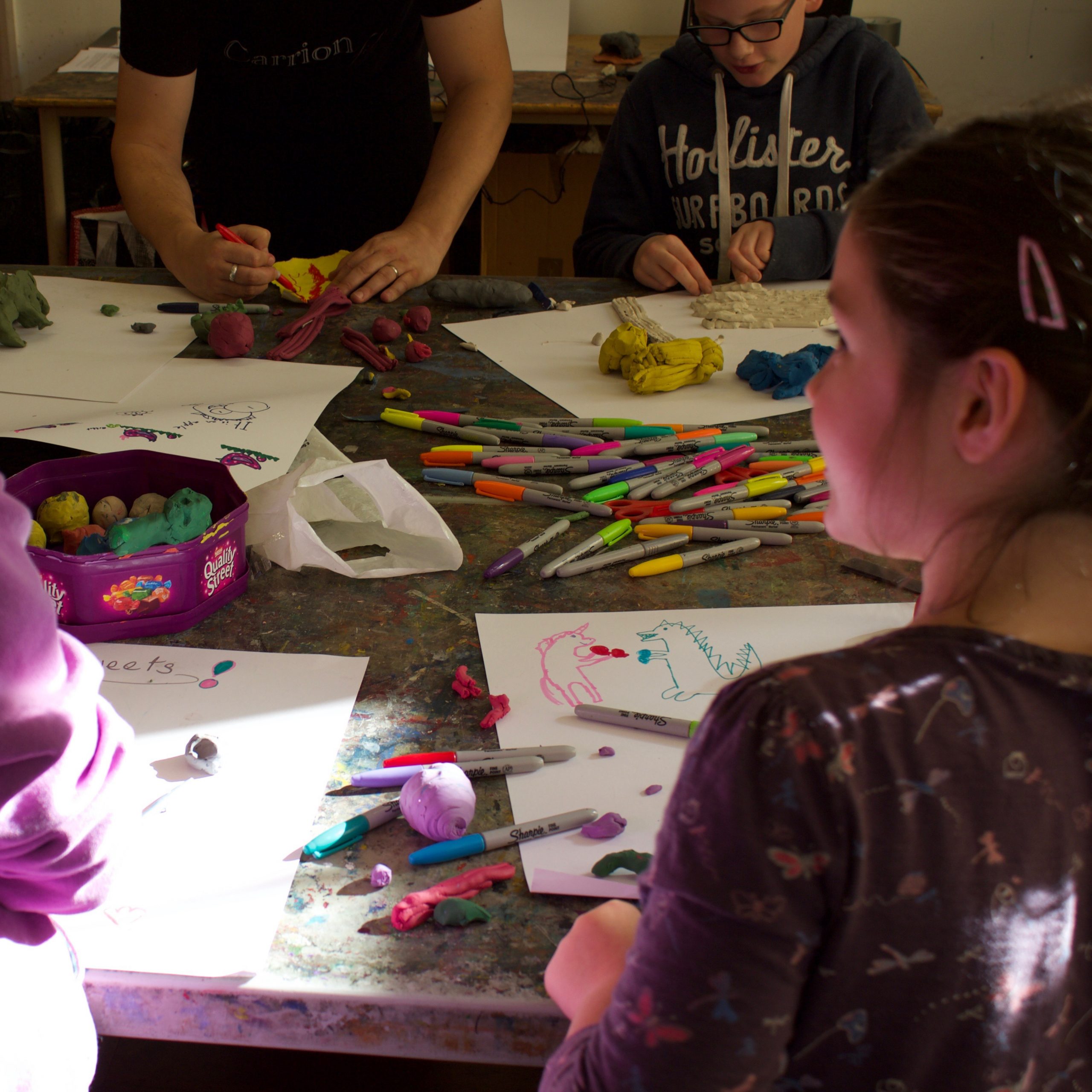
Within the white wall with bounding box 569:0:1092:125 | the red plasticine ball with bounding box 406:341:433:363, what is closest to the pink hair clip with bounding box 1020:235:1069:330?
the red plasticine ball with bounding box 406:341:433:363

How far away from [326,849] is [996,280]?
447 millimetres

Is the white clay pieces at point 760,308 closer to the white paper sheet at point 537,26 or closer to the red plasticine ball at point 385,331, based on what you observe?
the red plasticine ball at point 385,331

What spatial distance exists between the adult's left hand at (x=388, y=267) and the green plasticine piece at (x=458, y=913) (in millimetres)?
1051

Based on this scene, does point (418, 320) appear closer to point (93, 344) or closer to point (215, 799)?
point (93, 344)

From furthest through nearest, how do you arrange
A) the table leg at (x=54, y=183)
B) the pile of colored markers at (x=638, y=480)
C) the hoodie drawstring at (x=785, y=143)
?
1. the table leg at (x=54, y=183)
2. the hoodie drawstring at (x=785, y=143)
3. the pile of colored markers at (x=638, y=480)

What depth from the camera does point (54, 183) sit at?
2525 mm

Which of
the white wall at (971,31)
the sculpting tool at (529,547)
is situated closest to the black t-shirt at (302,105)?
the sculpting tool at (529,547)

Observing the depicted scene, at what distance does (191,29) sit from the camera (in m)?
1.49

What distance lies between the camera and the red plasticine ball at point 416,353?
1265 mm

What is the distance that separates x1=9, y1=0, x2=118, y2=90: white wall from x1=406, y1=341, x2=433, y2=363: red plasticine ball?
2550 millimetres

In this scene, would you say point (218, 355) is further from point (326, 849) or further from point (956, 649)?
point (956, 649)

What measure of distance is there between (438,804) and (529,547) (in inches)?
13.7

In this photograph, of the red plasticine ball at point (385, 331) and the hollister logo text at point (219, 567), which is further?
the red plasticine ball at point (385, 331)

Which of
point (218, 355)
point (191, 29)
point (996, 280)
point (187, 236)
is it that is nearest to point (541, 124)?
point (191, 29)
